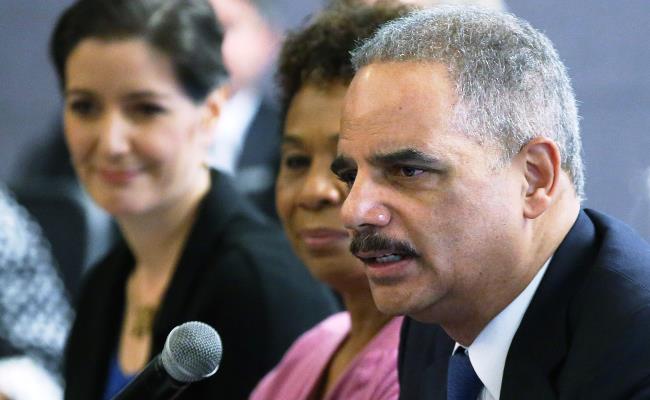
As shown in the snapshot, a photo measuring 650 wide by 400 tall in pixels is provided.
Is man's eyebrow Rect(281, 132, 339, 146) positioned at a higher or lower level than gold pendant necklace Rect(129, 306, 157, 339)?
higher

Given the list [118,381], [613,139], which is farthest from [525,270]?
[118,381]

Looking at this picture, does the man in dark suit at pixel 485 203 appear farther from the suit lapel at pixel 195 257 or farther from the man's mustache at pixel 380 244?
the suit lapel at pixel 195 257

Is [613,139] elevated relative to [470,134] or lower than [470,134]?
elevated

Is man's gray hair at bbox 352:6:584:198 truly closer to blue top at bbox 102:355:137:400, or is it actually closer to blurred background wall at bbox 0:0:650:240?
blurred background wall at bbox 0:0:650:240

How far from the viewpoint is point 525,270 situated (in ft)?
4.51

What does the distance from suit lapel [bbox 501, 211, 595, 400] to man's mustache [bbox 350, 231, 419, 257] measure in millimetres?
157

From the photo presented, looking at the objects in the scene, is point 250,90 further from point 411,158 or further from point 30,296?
point 411,158

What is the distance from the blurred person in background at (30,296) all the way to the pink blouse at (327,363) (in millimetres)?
789

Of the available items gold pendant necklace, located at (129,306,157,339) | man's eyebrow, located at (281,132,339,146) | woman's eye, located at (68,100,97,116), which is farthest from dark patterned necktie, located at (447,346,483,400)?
woman's eye, located at (68,100,97,116)

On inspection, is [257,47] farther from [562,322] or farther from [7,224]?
[562,322]

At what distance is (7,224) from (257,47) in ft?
3.56

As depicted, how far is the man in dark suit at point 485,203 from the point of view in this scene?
133 cm

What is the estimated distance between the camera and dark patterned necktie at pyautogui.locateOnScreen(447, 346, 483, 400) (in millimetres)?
1439

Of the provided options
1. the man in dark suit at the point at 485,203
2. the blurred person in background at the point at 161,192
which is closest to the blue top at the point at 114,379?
the blurred person in background at the point at 161,192
